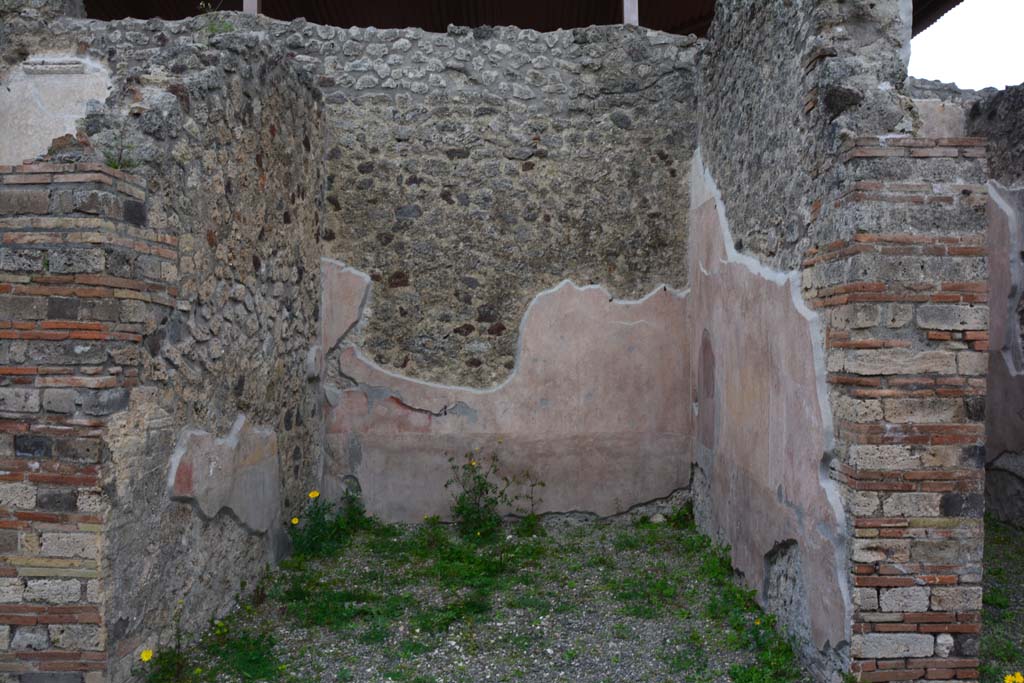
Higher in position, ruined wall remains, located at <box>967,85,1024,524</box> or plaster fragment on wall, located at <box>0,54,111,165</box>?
plaster fragment on wall, located at <box>0,54,111,165</box>

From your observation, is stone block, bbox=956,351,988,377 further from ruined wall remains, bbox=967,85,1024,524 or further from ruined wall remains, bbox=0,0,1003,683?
ruined wall remains, bbox=967,85,1024,524

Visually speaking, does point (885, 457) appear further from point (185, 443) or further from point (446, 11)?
point (446, 11)

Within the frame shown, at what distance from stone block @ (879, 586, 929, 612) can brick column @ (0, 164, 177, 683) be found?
3.16 meters

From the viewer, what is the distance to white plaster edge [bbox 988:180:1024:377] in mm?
5383

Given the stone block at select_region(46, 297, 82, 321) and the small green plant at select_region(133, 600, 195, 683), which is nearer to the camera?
the stone block at select_region(46, 297, 82, 321)

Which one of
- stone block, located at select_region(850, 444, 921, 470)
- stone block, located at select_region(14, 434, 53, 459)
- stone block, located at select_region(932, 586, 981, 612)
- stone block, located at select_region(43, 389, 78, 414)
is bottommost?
stone block, located at select_region(932, 586, 981, 612)

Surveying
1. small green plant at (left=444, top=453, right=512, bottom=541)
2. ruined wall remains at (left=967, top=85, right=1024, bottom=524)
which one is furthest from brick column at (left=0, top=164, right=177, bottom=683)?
ruined wall remains at (left=967, top=85, right=1024, bottom=524)

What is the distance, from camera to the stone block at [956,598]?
2910 mm

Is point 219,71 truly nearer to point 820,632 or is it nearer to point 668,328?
point 668,328

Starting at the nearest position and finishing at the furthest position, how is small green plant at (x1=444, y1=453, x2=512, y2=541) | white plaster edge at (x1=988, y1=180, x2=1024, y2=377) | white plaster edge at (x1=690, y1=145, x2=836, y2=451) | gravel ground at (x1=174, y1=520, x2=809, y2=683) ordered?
white plaster edge at (x1=690, y1=145, x2=836, y2=451)
gravel ground at (x1=174, y1=520, x2=809, y2=683)
small green plant at (x1=444, y1=453, x2=512, y2=541)
white plaster edge at (x1=988, y1=180, x2=1024, y2=377)

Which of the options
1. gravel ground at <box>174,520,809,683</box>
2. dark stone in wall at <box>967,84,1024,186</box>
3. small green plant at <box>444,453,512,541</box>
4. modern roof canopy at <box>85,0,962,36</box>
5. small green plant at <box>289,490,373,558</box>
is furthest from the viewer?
modern roof canopy at <box>85,0,962,36</box>

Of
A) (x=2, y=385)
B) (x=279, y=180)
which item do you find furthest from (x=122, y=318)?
(x=279, y=180)

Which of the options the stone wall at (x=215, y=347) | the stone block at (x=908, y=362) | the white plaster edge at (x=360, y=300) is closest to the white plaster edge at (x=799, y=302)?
the stone block at (x=908, y=362)

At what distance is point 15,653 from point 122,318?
1.41 metres
